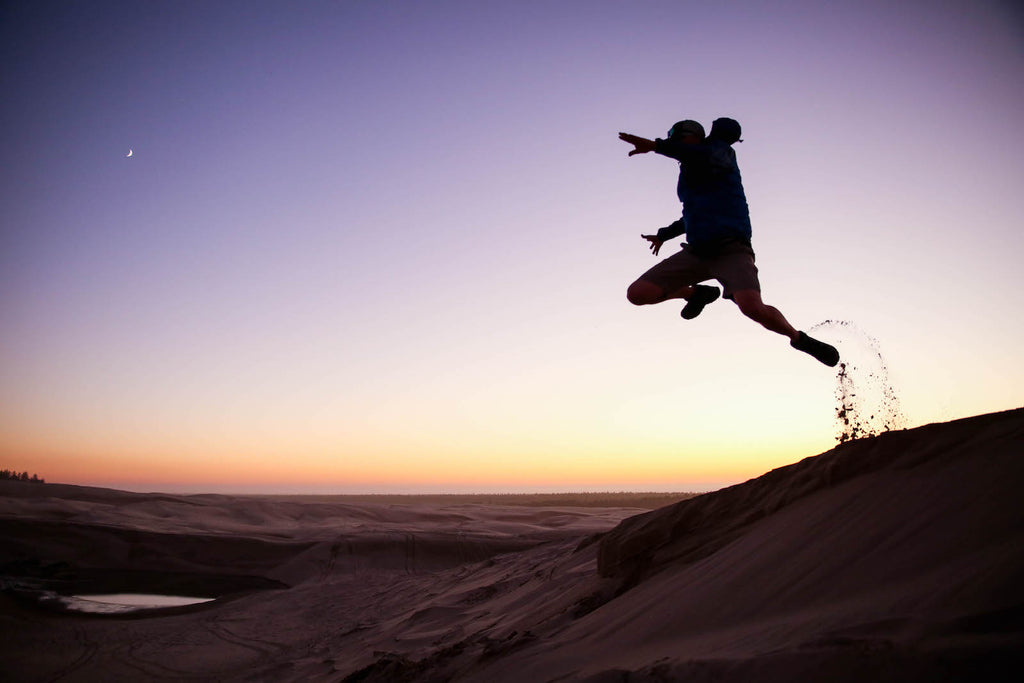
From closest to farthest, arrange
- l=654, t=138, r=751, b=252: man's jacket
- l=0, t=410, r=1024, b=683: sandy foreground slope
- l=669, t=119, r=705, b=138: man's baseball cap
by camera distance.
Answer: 1. l=0, t=410, r=1024, b=683: sandy foreground slope
2. l=654, t=138, r=751, b=252: man's jacket
3. l=669, t=119, r=705, b=138: man's baseball cap

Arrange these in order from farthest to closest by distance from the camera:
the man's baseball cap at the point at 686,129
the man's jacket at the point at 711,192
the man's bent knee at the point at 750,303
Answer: the man's baseball cap at the point at 686,129 → the man's jacket at the point at 711,192 → the man's bent knee at the point at 750,303

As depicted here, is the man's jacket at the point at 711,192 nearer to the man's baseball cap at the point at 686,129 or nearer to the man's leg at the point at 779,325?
the man's baseball cap at the point at 686,129

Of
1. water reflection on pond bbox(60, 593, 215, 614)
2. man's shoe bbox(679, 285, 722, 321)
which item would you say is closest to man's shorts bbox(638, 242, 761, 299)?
man's shoe bbox(679, 285, 722, 321)

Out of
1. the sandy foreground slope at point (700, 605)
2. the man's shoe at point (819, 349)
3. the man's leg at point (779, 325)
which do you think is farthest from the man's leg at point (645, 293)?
the sandy foreground slope at point (700, 605)

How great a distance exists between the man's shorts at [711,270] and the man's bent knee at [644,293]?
1.0 inches

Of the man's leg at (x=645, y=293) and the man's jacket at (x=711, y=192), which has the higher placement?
the man's jacket at (x=711, y=192)

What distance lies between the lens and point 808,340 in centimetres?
360

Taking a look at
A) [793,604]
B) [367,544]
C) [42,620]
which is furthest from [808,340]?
[367,544]

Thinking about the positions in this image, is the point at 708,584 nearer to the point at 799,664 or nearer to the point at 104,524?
the point at 799,664

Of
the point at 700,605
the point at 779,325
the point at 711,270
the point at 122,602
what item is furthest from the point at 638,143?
the point at 122,602

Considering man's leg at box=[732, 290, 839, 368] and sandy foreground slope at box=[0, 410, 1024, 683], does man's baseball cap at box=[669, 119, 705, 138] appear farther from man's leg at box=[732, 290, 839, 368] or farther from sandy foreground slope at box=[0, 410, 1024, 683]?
sandy foreground slope at box=[0, 410, 1024, 683]

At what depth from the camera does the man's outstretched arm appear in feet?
11.6

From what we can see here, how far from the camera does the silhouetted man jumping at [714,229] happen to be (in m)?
3.56

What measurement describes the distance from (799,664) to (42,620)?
27.4ft
